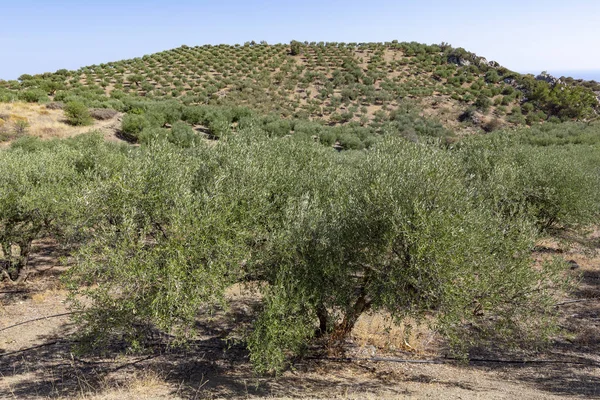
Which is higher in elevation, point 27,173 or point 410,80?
point 410,80

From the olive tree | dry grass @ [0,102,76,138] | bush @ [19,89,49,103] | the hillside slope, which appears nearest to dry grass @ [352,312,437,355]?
the olive tree

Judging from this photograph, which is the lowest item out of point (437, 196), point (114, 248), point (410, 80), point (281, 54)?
point (114, 248)

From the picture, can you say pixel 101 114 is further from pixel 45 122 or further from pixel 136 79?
pixel 136 79

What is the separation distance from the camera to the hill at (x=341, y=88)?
177 feet

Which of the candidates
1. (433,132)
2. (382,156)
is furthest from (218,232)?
(433,132)

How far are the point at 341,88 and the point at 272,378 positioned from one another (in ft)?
188

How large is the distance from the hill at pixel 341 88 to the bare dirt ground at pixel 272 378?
1208 inches

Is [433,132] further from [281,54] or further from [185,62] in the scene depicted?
[185,62]

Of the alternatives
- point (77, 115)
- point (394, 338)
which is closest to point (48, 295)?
point (394, 338)

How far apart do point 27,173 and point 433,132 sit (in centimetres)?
4457

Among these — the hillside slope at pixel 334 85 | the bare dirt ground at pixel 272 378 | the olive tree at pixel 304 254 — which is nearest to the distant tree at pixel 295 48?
the hillside slope at pixel 334 85

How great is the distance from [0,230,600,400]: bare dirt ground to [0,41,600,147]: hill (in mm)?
30688

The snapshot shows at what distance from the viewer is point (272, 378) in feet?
39.8

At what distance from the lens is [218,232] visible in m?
10.3
